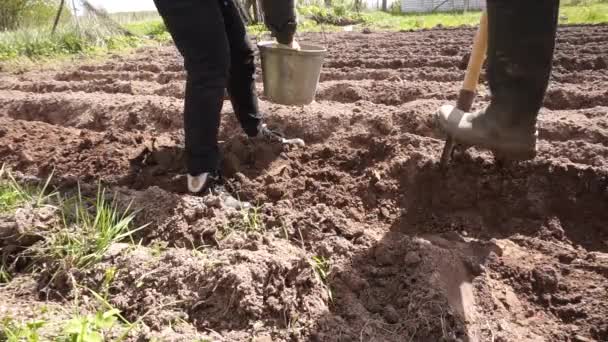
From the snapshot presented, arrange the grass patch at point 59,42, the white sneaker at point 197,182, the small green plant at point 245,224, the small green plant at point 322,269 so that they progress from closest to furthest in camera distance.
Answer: the small green plant at point 322,269 < the small green plant at point 245,224 < the white sneaker at point 197,182 < the grass patch at point 59,42

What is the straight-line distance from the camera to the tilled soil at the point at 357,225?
1511 millimetres

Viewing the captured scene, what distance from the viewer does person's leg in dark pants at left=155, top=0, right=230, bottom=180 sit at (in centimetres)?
196

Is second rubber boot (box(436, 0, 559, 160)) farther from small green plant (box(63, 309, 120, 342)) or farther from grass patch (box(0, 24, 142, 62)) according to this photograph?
A: grass patch (box(0, 24, 142, 62))

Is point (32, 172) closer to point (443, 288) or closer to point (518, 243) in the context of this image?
point (443, 288)

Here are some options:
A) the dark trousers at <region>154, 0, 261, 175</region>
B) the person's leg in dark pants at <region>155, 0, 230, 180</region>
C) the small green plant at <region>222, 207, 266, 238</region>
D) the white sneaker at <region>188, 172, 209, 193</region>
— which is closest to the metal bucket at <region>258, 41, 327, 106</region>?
the dark trousers at <region>154, 0, 261, 175</region>

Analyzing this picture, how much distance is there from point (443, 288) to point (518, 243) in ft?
2.16

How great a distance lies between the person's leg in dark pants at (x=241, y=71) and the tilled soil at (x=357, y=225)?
0.19 m

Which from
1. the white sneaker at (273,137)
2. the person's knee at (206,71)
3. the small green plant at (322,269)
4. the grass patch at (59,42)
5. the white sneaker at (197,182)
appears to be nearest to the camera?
the small green plant at (322,269)

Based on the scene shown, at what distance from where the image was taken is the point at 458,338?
143cm

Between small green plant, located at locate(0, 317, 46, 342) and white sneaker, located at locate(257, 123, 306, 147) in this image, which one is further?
white sneaker, located at locate(257, 123, 306, 147)

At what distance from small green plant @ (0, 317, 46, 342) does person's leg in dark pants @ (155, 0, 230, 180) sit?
1074 mm

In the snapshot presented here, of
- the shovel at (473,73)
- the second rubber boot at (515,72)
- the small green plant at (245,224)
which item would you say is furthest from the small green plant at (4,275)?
the shovel at (473,73)

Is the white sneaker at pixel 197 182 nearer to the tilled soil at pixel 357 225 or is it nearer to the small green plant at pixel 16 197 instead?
the tilled soil at pixel 357 225

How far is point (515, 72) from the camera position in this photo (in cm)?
131
